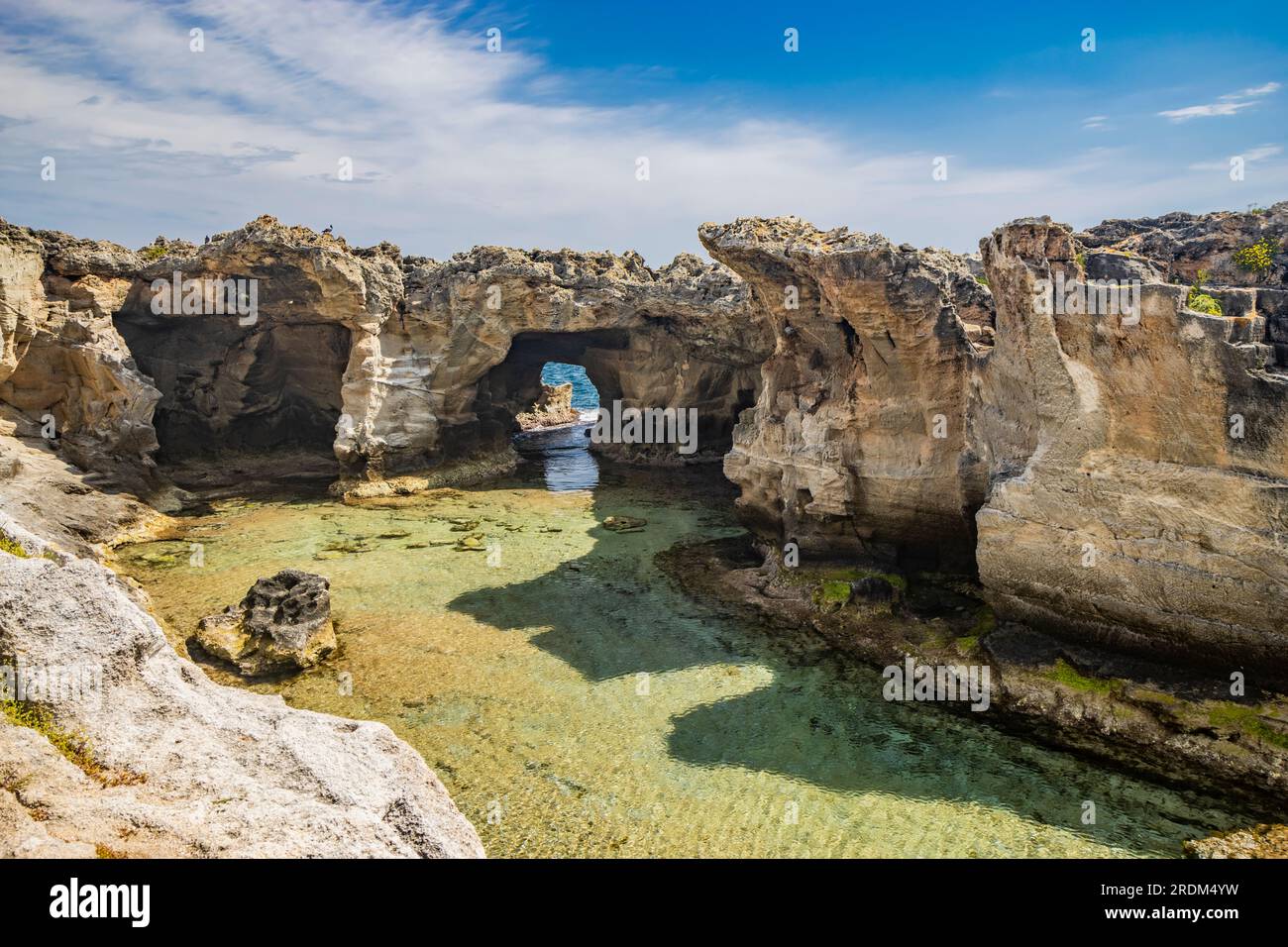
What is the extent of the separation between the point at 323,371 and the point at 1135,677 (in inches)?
1230

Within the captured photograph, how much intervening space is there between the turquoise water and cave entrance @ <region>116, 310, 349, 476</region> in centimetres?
5020

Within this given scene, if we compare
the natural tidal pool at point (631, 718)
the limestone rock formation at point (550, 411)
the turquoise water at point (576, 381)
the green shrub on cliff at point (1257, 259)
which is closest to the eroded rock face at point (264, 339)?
the natural tidal pool at point (631, 718)

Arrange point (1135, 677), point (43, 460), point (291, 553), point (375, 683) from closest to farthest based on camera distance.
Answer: point (1135, 677) < point (375, 683) < point (291, 553) < point (43, 460)

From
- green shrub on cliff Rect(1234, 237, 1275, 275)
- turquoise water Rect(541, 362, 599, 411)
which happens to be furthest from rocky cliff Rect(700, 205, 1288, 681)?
turquoise water Rect(541, 362, 599, 411)

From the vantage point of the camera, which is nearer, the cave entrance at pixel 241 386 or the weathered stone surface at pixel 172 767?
the weathered stone surface at pixel 172 767

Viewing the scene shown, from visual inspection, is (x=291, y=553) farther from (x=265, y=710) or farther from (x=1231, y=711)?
(x=1231, y=711)

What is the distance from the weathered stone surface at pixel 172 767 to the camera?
6.24m

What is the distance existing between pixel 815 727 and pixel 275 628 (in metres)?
10.8

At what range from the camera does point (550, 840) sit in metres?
11.4

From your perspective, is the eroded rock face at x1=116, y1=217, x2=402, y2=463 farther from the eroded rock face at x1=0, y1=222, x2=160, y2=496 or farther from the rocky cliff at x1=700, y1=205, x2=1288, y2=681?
the rocky cliff at x1=700, y1=205, x2=1288, y2=681

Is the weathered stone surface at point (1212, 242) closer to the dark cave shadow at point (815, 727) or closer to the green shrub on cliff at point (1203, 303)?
the green shrub on cliff at point (1203, 303)

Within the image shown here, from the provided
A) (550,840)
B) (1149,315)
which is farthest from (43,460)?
(1149,315)

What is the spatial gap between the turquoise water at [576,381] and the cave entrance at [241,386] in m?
50.2

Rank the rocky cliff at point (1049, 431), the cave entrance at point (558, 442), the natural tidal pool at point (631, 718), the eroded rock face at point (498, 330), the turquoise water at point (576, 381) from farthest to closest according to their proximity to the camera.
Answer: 1. the turquoise water at point (576, 381)
2. the cave entrance at point (558, 442)
3. the eroded rock face at point (498, 330)
4. the rocky cliff at point (1049, 431)
5. the natural tidal pool at point (631, 718)
